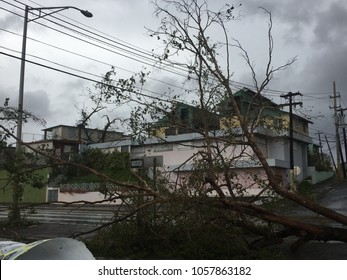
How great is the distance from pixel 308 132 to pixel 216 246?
36502mm

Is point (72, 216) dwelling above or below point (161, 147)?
below

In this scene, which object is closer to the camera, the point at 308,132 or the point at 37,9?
the point at 37,9

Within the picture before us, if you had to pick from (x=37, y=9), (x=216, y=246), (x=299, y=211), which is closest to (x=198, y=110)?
(x=216, y=246)

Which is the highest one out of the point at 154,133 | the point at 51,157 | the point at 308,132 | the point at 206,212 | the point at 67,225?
the point at 308,132

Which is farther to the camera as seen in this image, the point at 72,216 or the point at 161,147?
the point at 72,216

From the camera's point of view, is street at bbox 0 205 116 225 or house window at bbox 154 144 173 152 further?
house window at bbox 154 144 173 152

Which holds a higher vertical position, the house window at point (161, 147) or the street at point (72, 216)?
the house window at point (161, 147)

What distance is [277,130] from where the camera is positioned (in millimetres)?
10898

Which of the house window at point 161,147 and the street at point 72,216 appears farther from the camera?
the house window at point 161,147

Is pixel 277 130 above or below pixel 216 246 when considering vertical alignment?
above

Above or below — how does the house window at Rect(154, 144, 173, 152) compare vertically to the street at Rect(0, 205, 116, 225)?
above

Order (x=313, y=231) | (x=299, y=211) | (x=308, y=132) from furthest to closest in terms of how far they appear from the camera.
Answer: (x=308, y=132), (x=299, y=211), (x=313, y=231)

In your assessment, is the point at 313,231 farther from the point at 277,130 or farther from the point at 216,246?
the point at 277,130
